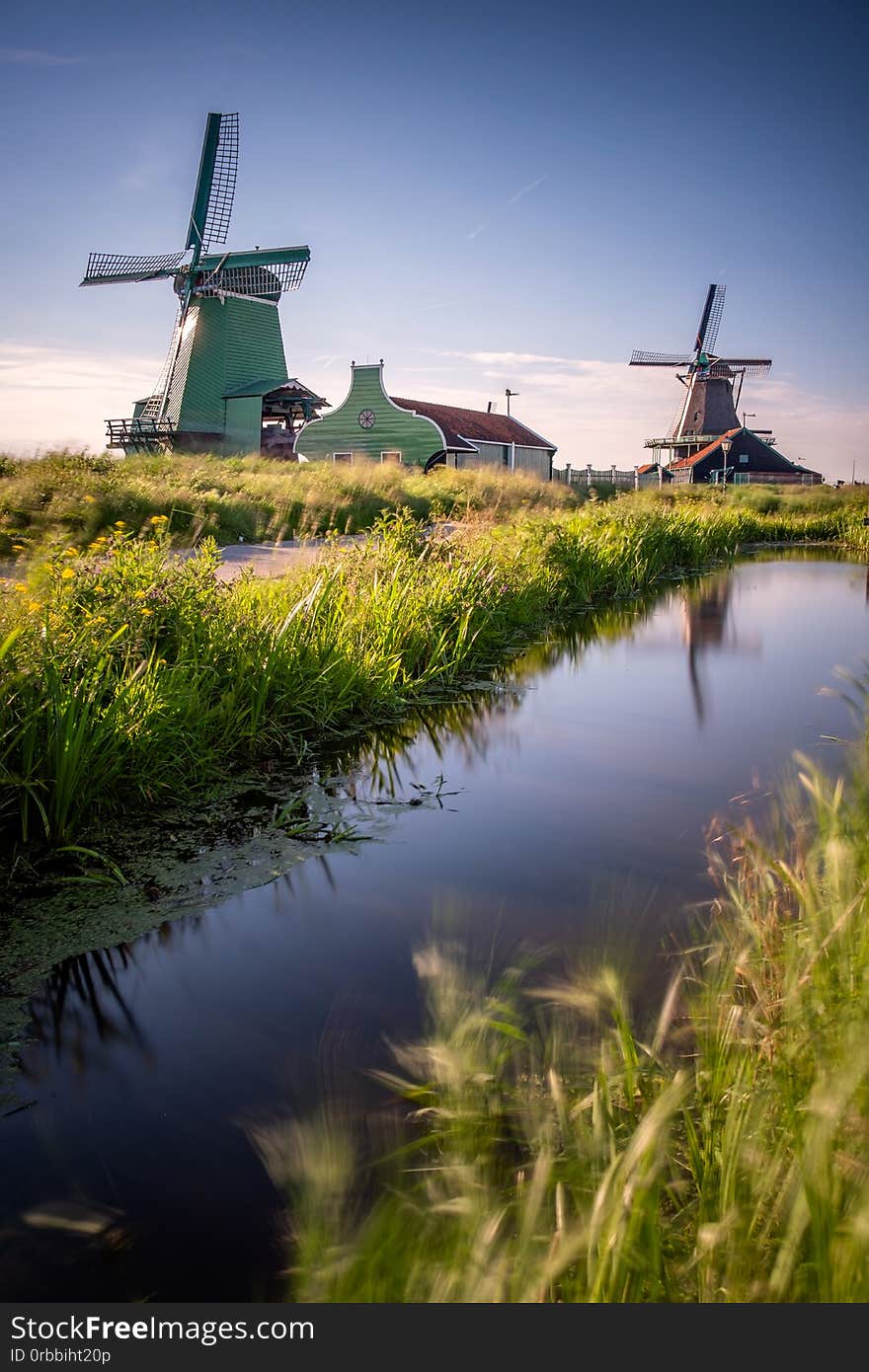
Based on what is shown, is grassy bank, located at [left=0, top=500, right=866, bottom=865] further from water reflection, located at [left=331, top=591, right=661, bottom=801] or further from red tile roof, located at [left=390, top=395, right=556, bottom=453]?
red tile roof, located at [left=390, top=395, right=556, bottom=453]

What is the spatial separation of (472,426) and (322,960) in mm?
37843

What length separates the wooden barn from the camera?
50312mm

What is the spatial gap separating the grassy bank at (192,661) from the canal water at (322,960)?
2.08 ft

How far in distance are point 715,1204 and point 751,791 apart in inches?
143

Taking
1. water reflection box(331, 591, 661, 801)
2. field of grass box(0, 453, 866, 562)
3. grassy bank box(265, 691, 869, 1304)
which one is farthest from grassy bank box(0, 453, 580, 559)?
grassy bank box(265, 691, 869, 1304)

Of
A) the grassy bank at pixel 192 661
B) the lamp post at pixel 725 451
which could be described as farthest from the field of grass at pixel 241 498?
the lamp post at pixel 725 451

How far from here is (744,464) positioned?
50625 mm

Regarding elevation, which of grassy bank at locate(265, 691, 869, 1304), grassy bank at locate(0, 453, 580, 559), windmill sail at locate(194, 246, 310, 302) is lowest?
grassy bank at locate(265, 691, 869, 1304)

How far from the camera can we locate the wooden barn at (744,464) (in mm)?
50312

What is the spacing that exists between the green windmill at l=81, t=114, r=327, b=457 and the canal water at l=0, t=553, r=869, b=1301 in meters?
32.6

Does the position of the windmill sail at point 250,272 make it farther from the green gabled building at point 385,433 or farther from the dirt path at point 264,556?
the dirt path at point 264,556

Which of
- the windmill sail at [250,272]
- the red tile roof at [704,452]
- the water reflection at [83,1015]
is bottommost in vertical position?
the water reflection at [83,1015]

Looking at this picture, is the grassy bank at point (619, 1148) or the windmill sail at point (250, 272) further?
the windmill sail at point (250, 272)

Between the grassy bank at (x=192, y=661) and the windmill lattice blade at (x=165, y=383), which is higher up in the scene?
the windmill lattice blade at (x=165, y=383)
